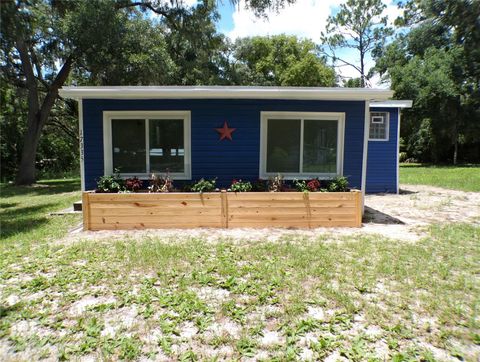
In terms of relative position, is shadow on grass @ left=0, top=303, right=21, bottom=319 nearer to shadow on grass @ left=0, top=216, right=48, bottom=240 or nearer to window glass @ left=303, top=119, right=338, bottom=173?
shadow on grass @ left=0, top=216, right=48, bottom=240

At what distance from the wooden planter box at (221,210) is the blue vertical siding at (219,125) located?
3.22ft

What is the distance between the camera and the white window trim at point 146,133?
6.42m

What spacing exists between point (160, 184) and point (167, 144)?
0.83 metres

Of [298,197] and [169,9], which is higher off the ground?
[169,9]

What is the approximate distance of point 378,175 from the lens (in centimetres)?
969

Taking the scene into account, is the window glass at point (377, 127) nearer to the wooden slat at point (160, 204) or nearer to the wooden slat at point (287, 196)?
the wooden slat at point (287, 196)

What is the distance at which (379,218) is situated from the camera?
21.0ft

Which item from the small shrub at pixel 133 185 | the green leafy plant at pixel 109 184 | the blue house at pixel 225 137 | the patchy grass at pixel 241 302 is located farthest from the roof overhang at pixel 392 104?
the green leafy plant at pixel 109 184

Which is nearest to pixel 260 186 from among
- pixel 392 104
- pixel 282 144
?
pixel 282 144

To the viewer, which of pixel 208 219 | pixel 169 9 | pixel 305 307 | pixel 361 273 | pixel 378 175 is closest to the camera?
pixel 305 307

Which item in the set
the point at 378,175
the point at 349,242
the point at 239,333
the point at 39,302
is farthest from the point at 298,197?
the point at 378,175

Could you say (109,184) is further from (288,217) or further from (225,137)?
(288,217)

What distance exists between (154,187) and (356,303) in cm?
416

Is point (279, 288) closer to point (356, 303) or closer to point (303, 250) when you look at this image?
point (356, 303)
